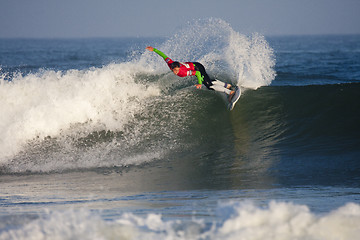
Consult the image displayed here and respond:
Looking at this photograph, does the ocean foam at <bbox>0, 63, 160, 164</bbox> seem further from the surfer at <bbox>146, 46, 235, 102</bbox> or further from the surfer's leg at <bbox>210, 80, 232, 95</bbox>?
the surfer's leg at <bbox>210, 80, 232, 95</bbox>

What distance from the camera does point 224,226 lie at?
11.1ft

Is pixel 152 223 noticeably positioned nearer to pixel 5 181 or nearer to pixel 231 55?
pixel 5 181

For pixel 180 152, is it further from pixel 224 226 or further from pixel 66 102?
pixel 224 226

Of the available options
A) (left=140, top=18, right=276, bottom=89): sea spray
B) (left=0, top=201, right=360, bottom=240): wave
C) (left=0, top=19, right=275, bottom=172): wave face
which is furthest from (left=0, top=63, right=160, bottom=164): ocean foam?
(left=0, top=201, right=360, bottom=240): wave

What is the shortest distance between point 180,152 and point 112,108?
2.37 metres

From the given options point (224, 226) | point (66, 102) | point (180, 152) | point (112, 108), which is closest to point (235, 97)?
point (180, 152)

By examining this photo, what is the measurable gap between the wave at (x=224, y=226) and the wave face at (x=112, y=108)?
10.7ft

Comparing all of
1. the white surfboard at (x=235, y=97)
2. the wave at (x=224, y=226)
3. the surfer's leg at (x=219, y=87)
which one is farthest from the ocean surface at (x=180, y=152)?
the surfer's leg at (x=219, y=87)

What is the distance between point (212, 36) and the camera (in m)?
11.2

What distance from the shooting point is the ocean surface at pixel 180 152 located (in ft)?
11.5

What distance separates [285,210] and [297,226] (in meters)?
0.23

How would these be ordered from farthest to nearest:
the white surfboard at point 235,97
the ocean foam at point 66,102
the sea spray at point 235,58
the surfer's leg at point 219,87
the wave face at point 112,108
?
the sea spray at point 235,58 → the white surfboard at point 235,97 → the surfer's leg at point 219,87 → the ocean foam at point 66,102 → the wave face at point 112,108

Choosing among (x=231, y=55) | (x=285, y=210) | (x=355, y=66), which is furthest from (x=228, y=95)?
(x=355, y=66)

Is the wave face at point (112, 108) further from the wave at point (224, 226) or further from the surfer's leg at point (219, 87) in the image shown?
the wave at point (224, 226)
